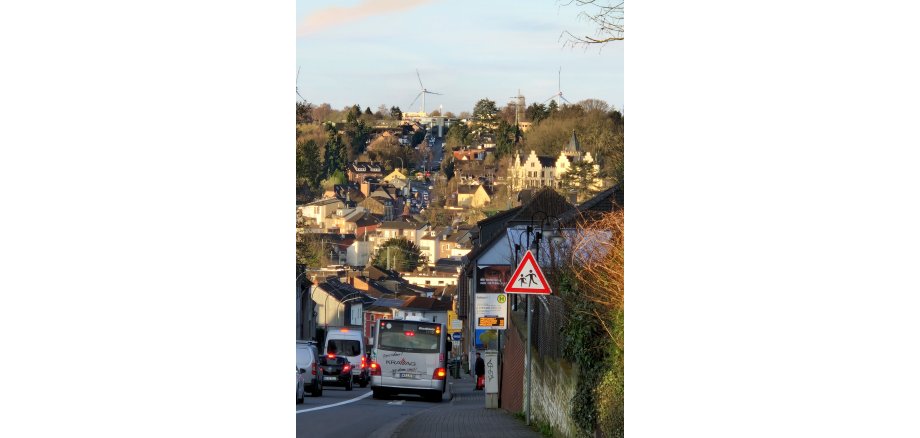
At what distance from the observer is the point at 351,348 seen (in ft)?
123

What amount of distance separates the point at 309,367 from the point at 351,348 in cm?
1325

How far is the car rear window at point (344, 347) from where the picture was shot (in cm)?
3644

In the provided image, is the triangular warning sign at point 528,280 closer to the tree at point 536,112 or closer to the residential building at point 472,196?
the tree at point 536,112

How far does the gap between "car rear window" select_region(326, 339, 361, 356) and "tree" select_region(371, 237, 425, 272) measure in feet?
46.7

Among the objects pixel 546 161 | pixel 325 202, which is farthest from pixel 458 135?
pixel 325 202

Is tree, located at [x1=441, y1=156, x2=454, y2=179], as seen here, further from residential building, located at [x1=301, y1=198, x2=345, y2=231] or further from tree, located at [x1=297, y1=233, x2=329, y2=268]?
residential building, located at [x1=301, y1=198, x2=345, y2=231]

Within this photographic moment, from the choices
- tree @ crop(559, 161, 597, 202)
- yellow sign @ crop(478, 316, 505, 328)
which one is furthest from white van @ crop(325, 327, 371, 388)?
yellow sign @ crop(478, 316, 505, 328)

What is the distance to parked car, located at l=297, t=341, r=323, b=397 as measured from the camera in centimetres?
2392

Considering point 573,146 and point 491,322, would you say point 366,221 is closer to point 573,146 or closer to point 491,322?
point 491,322
